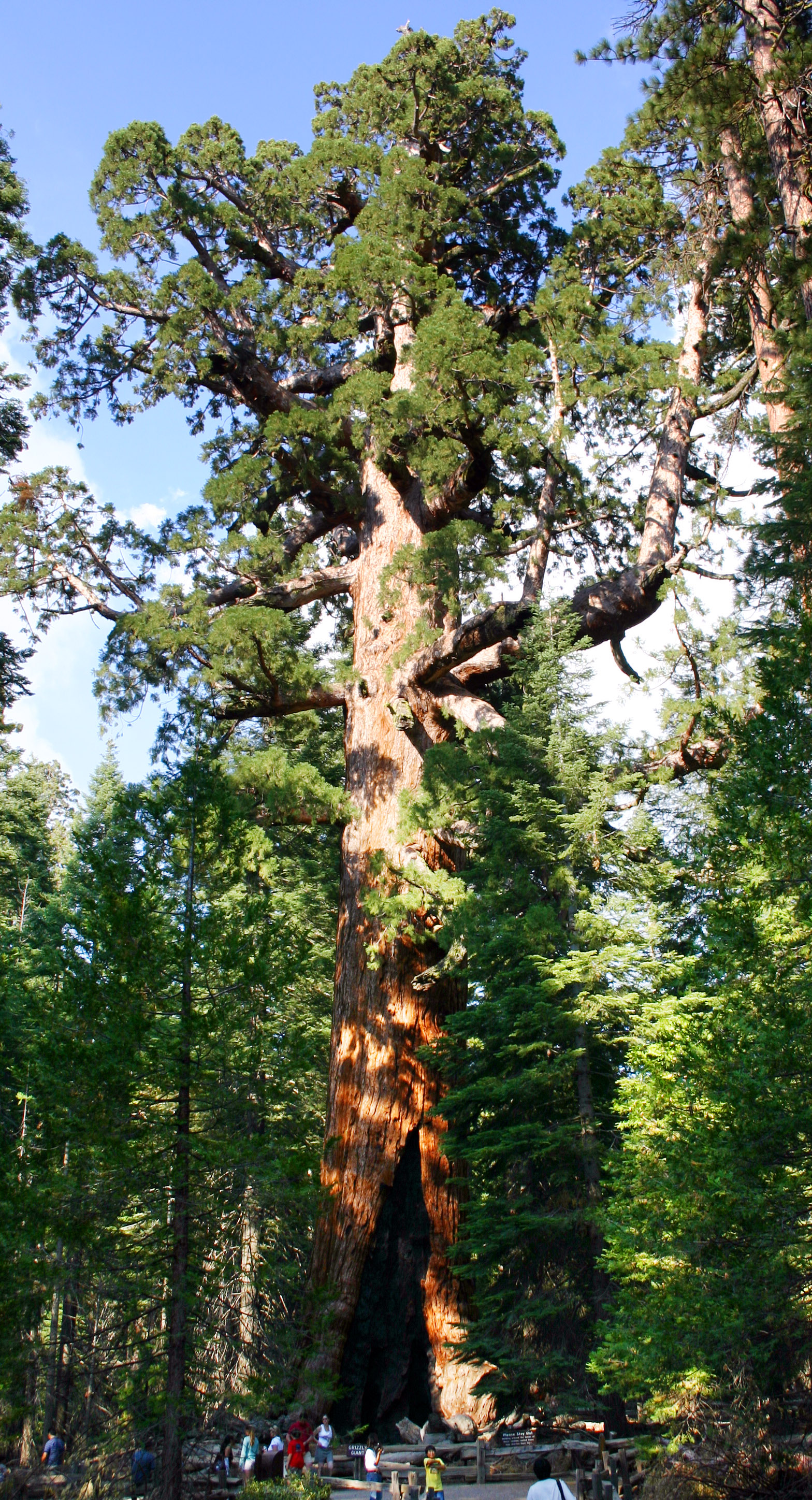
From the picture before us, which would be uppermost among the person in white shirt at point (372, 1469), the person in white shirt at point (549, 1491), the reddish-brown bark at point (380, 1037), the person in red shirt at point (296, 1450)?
the reddish-brown bark at point (380, 1037)

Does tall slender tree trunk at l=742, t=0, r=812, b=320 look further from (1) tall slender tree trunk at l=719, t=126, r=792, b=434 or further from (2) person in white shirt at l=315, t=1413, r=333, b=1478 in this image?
(2) person in white shirt at l=315, t=1413, r=333, b=1478

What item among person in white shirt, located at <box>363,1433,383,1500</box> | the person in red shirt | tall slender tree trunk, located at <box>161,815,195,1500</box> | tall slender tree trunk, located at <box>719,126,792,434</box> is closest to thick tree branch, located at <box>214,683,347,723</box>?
tall slender tree trunk, located at <box>161,815,195,1500</box>

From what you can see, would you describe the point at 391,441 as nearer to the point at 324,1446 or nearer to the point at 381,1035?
the point at 381,1035

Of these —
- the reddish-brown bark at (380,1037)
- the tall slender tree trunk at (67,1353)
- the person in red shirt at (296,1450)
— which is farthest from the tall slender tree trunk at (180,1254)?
the reddish-brown bark at (380,1037)

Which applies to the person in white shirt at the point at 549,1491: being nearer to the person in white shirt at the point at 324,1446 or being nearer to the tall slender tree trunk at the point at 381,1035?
the tall slender tree trunk at the point at 381,1035

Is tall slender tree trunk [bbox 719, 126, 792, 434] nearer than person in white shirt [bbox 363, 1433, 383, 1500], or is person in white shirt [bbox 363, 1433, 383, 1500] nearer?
person in white shirt [bbox 363, 1433, 383, 1500]

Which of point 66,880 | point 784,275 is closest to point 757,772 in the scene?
point 784,275
